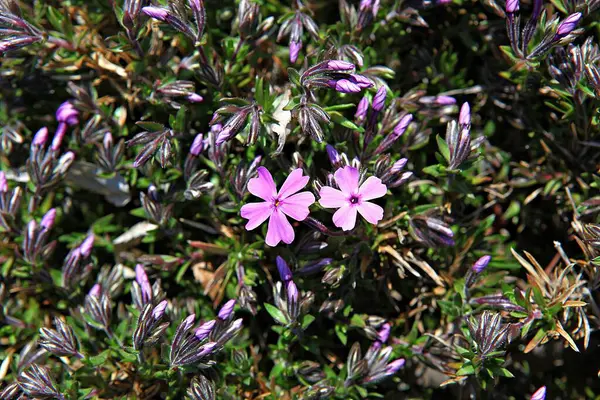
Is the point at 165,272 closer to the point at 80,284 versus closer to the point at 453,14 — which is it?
the point at 80,284

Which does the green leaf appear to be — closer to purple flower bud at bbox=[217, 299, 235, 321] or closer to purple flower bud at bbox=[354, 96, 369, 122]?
purple flower bud at bbox=[217, 299, 235, 321]

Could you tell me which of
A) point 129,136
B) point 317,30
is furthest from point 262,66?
point 129,136

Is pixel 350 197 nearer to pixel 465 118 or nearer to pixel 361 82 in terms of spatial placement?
pixel 361 82

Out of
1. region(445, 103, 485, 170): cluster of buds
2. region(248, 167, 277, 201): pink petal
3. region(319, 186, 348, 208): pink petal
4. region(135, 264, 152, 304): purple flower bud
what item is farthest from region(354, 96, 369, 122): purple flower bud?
region(135, 264, 152, 304): purple flower bud

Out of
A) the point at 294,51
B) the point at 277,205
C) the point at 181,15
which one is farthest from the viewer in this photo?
the point at 294,51

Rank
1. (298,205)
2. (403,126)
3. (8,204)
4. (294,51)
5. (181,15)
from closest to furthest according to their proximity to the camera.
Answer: (298,205), (181,15), (403,126), (294,51), (8,204)

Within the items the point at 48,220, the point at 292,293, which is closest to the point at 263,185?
the point at 292,293

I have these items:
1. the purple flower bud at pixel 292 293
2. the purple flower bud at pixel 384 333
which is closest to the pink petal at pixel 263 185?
the purple flower bud at pixel 292 293
